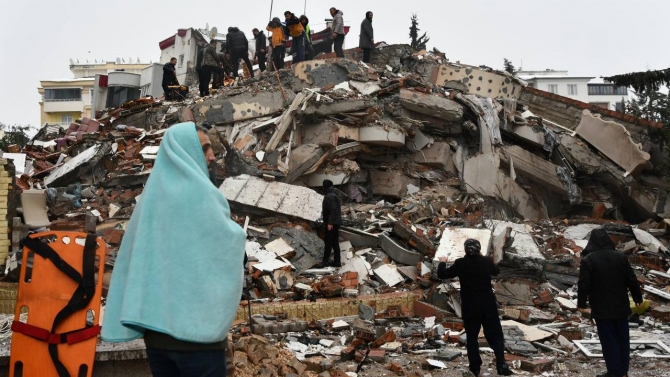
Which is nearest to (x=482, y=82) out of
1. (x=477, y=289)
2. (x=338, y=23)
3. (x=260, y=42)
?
(x=338, y=23)

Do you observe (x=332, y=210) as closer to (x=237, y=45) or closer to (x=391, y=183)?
(x=391, y=183)

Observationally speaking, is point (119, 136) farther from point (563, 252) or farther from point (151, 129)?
point (563, 252)

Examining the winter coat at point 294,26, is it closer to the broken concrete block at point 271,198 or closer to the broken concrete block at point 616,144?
the broken concrete block at point 271,198

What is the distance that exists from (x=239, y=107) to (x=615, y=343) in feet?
34.4

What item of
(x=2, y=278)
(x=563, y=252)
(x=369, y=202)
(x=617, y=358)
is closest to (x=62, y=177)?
(x=2, y=278)

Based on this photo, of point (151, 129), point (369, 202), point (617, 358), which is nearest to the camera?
point (617, 358)

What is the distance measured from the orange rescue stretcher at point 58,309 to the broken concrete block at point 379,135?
10557 mm

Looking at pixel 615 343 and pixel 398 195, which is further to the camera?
pixel 398 195

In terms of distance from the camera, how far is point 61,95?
169ft

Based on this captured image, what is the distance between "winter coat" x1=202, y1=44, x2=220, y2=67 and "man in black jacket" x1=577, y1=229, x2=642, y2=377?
13.3 m

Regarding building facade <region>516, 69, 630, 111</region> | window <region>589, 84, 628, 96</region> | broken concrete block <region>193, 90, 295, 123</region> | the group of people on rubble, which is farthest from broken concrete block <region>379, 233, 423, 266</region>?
window <region>589, 84, 628, 96</region>

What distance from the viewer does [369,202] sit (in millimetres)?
13852

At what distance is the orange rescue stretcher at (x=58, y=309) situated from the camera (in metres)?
3.40

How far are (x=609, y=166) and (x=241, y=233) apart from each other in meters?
14.4
